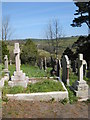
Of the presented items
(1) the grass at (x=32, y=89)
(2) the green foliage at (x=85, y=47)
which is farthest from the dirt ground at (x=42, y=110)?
(2) the green foliage at (x=85, y=47)

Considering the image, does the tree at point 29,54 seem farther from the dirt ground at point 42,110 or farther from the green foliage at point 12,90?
the dirt ground at point 42,110

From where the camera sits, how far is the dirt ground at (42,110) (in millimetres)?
5124

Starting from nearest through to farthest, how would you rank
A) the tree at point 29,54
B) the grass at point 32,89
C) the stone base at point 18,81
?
the grass at point 32,89, the stone base at point 18,81, the tree at point 29,54

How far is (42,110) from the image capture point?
5516 mm

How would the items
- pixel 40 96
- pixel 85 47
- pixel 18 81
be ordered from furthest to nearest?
pixel 85 47
pixel 18 81
pixel 40 96

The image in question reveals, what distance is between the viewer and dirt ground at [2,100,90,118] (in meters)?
5.12

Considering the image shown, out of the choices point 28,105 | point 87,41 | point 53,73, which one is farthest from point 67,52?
point 28,105

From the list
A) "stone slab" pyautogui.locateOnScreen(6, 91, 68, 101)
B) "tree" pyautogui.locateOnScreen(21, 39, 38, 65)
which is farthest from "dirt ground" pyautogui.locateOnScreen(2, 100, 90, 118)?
"tree" pyautogui.locateOnScreen(21, 39, 38, 65)

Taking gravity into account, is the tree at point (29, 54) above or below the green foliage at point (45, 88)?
above

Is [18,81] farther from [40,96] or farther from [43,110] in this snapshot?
[43,110]

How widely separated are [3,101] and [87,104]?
133 inches

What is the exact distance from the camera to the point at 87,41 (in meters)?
19.9

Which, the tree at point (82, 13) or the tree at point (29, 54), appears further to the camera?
the tree at point (29, 54)

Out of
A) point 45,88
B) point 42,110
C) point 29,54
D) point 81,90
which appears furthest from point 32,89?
point 29,54
